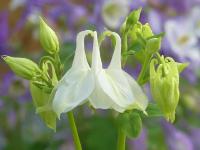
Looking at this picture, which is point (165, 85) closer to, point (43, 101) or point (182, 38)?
point (43, 101)

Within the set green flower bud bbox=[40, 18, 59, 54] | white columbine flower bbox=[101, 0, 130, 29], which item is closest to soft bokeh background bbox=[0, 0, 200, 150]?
white columbine flower bbox=[101, 0, 130, 29]

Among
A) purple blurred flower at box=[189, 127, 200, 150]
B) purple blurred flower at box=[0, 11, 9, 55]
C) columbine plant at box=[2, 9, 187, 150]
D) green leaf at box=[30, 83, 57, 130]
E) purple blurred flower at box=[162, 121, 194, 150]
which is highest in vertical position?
columbine plant at box=[2, 9, 187, 150]

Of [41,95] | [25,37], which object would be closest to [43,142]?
[25,37]

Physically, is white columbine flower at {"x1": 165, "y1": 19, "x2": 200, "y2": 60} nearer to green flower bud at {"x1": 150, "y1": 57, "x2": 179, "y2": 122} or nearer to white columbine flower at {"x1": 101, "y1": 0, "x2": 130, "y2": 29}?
white columbine flower at {"x1": 101, "y1": 0, "x2": 130, "y2": 29}

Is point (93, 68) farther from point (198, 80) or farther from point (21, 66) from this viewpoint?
point (198, 80)

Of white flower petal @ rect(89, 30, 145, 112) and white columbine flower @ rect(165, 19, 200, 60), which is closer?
white flower petal @ rect(89, 30, 145, 112)

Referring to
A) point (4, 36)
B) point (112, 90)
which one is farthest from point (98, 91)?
point (4, 36)

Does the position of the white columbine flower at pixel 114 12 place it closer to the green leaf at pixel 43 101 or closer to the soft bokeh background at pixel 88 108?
the soft bokeh background at pixel 88 108
